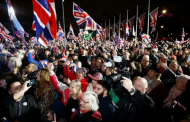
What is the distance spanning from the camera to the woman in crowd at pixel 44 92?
3.06 meters

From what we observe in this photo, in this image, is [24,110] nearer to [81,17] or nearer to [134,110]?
[134,110]

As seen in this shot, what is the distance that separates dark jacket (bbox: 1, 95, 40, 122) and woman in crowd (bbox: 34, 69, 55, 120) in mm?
152

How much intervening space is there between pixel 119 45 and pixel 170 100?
1059cm

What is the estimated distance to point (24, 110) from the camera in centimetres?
278

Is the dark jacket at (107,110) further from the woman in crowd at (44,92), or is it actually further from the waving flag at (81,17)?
the waving flag at (81,17)

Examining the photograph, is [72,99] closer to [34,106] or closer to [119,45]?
[34,106]

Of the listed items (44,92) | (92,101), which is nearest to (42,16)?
(44,92)

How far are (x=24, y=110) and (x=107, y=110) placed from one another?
5.33 ft

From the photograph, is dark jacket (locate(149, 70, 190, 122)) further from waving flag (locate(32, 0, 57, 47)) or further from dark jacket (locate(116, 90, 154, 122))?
waving flag (locate(32, 0, 57, 47))

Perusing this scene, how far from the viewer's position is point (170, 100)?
8.49ft

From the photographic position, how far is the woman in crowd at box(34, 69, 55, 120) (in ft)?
10.0

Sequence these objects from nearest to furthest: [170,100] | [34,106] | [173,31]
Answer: [170,100] → [34,106] → [173,31]

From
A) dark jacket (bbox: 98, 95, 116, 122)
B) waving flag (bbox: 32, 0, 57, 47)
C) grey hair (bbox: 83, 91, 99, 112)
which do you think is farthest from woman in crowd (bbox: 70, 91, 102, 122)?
waving flag (bbox: 32, 0, 57, 47)

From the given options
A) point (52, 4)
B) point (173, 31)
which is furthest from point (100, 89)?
point (173, 31)
